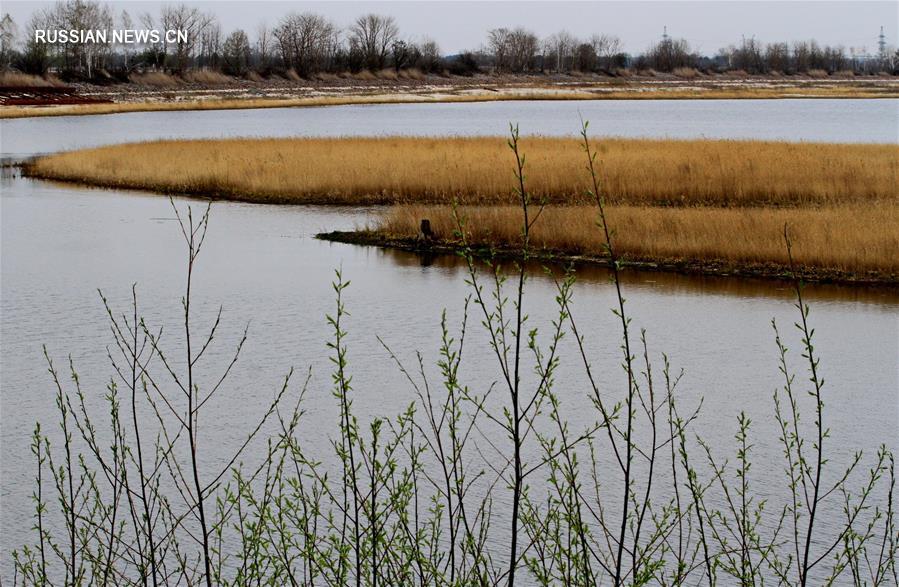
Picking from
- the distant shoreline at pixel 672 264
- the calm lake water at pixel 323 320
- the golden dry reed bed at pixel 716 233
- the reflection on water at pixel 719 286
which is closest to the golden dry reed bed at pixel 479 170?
the calm lake water at pixel 323 320

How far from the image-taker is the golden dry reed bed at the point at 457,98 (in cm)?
7067

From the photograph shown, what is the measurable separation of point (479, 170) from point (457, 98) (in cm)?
6763

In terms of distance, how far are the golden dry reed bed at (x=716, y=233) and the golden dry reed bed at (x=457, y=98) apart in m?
50.7

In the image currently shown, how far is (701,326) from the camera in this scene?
13281mm

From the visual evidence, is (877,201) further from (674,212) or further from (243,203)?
(243,203)

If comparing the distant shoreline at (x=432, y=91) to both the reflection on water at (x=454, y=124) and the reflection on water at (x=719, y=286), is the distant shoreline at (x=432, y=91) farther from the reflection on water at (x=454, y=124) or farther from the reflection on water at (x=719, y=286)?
the reflection on water at (x=719, y=286)

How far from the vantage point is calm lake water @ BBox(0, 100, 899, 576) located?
9.47m

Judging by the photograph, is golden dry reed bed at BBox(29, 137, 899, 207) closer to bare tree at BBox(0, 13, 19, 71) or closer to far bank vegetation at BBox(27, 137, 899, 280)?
far bank vegetation at BBox(27, 137, 899, 280)

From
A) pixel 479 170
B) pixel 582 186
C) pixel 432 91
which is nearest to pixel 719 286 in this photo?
pixel 582 186

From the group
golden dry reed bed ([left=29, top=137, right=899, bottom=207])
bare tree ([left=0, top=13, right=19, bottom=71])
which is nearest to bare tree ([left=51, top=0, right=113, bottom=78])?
bare tree ([left=0, top=13, right=19, bottom=71])

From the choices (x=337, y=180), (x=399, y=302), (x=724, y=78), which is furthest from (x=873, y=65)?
(x=399, y=302)

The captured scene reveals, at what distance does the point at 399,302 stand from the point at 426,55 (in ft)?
365

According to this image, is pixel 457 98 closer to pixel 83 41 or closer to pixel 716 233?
pixel 83 41

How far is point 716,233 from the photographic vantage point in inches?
711
